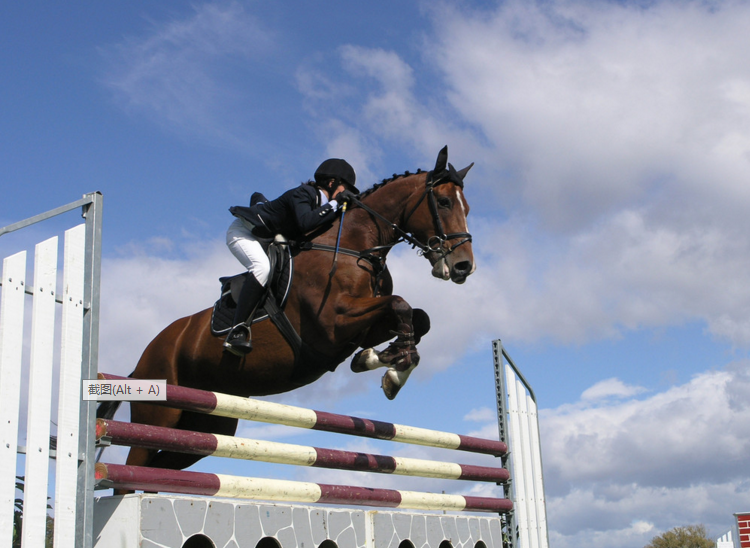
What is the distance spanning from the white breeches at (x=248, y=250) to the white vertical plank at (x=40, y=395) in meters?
1.62

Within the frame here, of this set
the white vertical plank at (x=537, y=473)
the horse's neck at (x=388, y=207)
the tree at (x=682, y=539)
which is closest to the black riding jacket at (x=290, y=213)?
the horse's neck at (x=388, y=207)

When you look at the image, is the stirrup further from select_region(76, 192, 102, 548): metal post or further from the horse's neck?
select_region(76, 192, 102, 548): metal post

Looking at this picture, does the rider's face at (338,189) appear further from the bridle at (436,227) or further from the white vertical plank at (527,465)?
the white vertical plank at (527,465)

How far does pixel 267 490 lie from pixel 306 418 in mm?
507

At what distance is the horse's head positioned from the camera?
15.7 feet

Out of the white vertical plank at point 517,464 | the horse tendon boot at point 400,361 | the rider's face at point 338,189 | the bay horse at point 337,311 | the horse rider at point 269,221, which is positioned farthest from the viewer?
the white vertical plank at point 517,464

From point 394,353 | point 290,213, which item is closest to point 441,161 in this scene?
point 290,213

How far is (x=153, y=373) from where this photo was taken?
518 centimetres

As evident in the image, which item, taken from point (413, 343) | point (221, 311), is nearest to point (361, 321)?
point (413, 343)

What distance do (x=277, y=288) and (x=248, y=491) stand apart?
4.61 feet

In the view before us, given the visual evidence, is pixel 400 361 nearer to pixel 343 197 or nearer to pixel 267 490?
pixel 267 490

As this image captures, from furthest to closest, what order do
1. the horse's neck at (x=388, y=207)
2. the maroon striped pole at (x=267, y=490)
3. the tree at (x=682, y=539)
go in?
the tree at (x=682, y=539), the horse's neck at (x=388, y=207), the maroon striped pole at (x=267, y=490)

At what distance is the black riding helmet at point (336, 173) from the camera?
5.26 m

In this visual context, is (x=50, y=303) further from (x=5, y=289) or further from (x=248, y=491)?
(x=248, y=491)
